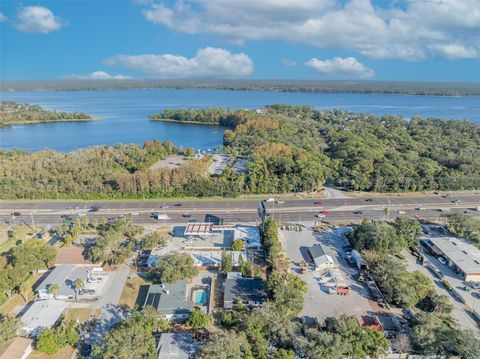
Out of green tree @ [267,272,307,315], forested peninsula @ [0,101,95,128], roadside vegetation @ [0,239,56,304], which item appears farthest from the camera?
forested peninsula @ [0,101,95,128]

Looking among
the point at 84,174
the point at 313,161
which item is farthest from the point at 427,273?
the point at 84,174

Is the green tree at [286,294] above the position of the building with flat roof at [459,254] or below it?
above

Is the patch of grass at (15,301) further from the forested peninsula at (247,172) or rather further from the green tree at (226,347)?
the forested peninsula at (247,172)

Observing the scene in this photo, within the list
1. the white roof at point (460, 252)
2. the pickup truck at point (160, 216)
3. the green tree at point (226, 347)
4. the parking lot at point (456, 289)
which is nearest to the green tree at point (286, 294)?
the green tree at point (226, 347)

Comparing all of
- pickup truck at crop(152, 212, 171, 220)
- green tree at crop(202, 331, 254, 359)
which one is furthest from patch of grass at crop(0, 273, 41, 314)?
green tree at crop(202, 331, 254, 359)

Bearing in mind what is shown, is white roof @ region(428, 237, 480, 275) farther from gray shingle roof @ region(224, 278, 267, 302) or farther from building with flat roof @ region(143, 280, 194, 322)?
building with flat roof @ region(143, 280, 194, 322)
